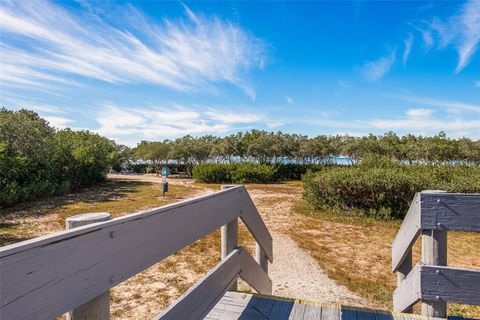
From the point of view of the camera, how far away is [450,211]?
172 cm

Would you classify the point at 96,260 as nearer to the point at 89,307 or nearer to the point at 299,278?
the point at 89,307

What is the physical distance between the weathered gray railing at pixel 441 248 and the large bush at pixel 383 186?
27.2 ft

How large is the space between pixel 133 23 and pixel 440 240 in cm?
907

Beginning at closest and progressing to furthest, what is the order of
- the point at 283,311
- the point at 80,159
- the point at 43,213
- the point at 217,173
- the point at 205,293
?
the point at 205,293
the point at 283,311
the point at 43,213
the point at 80,159
the point at 217,173

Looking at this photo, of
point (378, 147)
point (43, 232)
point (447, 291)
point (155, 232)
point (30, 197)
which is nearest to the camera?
point (155, 232)

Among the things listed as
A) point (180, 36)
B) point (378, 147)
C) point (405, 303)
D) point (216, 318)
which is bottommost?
point (216, 318)

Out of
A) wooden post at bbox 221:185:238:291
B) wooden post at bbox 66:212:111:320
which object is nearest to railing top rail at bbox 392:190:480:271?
wooden post at bbox 221:185:238:291

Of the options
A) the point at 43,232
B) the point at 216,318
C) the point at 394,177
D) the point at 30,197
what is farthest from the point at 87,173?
the point at 216,318

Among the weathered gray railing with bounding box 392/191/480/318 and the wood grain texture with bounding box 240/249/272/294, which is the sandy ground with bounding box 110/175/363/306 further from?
the weathered gray railing with bounding box 392/191/480/318

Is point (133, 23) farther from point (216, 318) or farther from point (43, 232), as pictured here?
point (216, 318)

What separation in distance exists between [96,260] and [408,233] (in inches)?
76.4

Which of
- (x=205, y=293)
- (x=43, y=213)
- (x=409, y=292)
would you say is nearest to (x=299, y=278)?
(x=409, y=292)

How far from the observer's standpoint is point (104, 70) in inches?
419

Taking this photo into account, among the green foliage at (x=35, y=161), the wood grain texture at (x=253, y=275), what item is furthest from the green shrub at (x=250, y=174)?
the wood grain texture at (x=253, y=275)
